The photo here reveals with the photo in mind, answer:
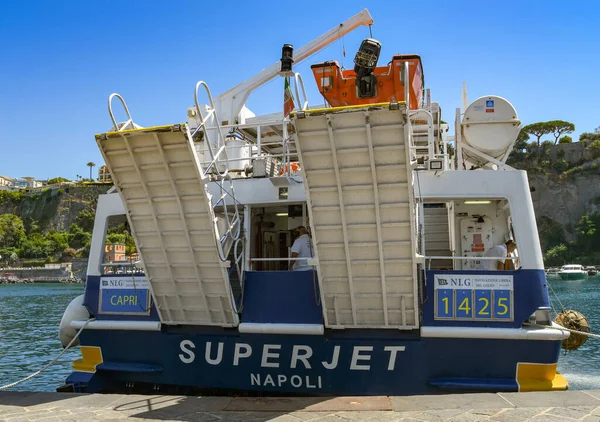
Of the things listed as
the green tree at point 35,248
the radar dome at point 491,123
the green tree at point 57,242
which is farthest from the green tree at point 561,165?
the green tree at point 35,248

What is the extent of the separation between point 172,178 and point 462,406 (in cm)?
383

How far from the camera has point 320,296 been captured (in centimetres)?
664

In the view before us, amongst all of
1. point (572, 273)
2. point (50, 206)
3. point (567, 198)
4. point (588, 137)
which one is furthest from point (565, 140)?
point (50, 206)

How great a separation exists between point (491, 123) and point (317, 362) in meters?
3.99

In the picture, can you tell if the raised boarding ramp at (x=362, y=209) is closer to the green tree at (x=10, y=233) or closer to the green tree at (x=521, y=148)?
the green tree at (x=521, y=148)

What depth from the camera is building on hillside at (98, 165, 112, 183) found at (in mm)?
8510

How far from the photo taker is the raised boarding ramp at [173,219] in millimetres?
6340

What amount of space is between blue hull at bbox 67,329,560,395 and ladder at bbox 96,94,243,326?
44 centimetres

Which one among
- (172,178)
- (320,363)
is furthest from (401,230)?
(172,178)

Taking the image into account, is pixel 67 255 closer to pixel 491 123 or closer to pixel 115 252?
pixel 115 252

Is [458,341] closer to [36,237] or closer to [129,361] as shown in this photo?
[129,361]

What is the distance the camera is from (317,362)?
6832 millimetres

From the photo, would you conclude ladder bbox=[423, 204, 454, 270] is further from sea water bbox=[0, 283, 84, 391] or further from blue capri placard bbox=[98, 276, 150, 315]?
sea water bbox=[0, 283, 84, 391]

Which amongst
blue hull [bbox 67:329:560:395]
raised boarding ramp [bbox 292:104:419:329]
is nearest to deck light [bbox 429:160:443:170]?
raised boarding ramp [bbox 292:104:419:329]
